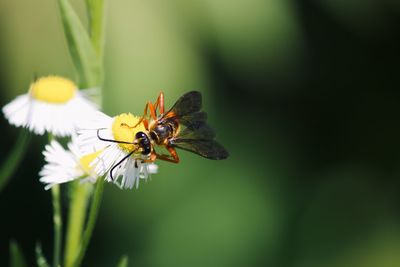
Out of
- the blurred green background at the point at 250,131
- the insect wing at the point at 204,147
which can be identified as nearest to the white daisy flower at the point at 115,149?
the insect wing at the point at 204,147

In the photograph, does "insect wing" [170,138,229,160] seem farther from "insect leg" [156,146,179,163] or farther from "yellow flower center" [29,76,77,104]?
"yellow flower center" [29,76,77,104]

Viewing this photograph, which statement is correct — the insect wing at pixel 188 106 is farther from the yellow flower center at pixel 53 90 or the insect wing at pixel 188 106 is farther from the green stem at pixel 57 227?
the green stem at pixel 57 227

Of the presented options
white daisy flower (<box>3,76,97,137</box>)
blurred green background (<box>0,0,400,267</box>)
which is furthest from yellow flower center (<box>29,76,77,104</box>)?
blurred green background (<box>0,0,400,267</box>)

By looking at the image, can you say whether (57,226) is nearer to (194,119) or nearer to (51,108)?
(51,108)

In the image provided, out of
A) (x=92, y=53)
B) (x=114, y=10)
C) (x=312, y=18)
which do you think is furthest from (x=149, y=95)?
(x=92, y=53)

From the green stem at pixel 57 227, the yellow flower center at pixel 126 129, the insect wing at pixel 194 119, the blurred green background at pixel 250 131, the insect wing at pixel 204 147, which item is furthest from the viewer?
the blurred green background at pixel 250 131

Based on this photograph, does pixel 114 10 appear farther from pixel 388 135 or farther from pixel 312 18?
pixel 388 135
